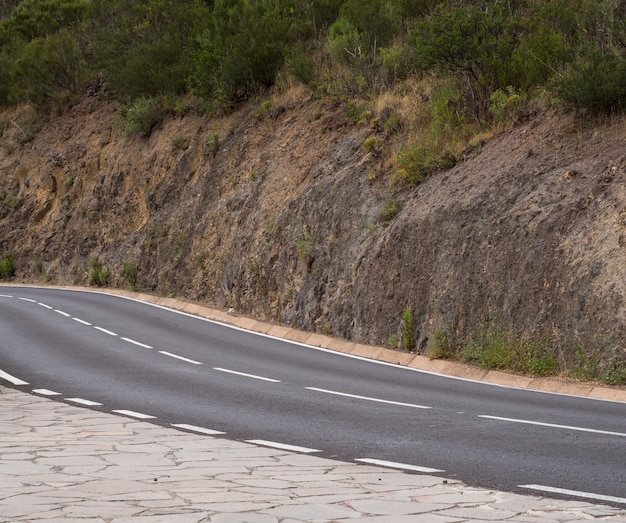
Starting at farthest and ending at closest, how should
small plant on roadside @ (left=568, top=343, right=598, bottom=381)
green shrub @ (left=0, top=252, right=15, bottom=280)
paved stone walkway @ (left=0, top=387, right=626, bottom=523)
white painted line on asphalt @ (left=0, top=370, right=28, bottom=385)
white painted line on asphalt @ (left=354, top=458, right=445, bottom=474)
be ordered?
green shrub @ (left=0, top=252, right=15, bottom=280) → small plant on roadside @ (left=568, top=343, right=598, bottom=381) → white painted line on asphalt @ (left=0, top=370, right=28, bottom=385) → white painted line on asphalt @ (left=354, top=458, right=445, bottom=474) → paved stone walkway @ (left=0, top=387, right=626, bottom=523)

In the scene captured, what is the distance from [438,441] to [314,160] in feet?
72.2

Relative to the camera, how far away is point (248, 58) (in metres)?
38.4

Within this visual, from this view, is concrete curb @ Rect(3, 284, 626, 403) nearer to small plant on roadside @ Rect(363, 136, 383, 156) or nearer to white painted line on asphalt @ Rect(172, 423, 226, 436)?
small plant on roadside @ Rect(363, 136, 383, 156)

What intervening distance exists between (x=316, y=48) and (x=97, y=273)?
14199 millimetres

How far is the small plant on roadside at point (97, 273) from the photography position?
1671 inches

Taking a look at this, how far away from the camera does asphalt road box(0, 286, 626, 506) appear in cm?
845

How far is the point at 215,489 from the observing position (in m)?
7.02

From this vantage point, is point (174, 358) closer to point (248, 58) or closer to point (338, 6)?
point (248, 58)

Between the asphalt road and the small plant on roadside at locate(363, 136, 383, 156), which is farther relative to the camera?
the small plant on roadside at locate(363, 136, 383, 156)

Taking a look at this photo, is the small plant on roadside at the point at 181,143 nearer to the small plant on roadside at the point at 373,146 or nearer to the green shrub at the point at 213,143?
the green shrub at the point at 213,143

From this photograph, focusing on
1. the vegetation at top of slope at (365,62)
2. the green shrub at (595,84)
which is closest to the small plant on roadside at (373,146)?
the vegetation at top of slope at (365,62)

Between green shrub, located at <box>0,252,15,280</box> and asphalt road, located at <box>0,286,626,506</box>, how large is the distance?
1058 inches

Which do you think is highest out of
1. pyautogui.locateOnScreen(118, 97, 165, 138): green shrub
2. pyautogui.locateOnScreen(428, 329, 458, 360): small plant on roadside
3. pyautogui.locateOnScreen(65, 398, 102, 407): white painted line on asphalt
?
pyautogui.locateOnScreen(118, 97, 165, 138): green shrub

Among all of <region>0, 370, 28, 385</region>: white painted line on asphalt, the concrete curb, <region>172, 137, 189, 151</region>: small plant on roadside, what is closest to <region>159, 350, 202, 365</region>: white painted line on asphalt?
<region>0, 370, 28, 385</region>: white painted line on asphalt
